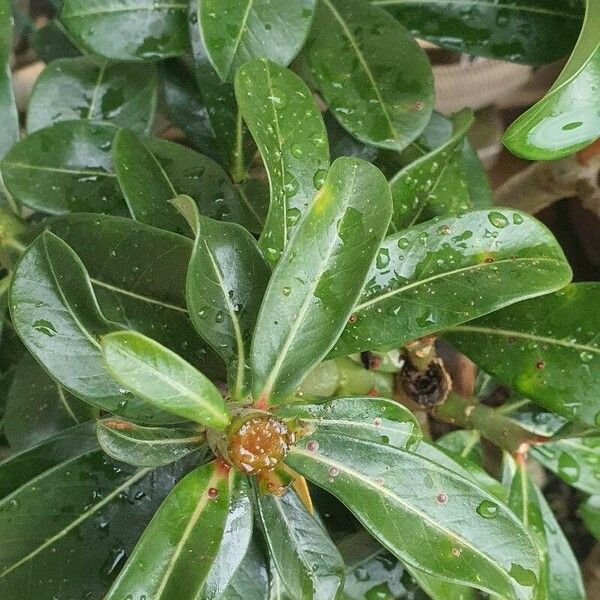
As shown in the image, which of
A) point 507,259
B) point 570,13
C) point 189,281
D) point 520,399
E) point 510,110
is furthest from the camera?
point 510,110

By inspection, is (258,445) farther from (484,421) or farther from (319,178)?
(484,421)

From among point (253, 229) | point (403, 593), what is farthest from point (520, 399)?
point (253, 229)

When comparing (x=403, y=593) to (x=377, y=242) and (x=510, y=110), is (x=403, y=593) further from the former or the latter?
(x=510, y=110)

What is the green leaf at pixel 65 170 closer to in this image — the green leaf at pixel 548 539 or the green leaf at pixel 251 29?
the green leaf at pixel 251 29

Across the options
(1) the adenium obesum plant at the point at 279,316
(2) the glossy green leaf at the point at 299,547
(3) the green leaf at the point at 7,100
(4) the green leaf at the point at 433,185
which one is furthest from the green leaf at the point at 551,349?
(3) the green leaf at the point at 7,100

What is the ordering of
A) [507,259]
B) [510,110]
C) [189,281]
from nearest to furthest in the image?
1. [189,281]
2. [507,259]
3. [510,110]

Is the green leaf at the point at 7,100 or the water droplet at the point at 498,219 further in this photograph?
the green leaf at the point at 7,100
